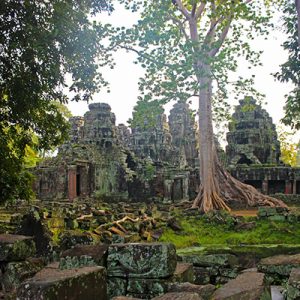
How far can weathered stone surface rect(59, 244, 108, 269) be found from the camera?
4.36 m

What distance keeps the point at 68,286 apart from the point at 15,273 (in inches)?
73.3

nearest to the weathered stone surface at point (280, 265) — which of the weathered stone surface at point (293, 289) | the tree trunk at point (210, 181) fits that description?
the weathered stone surface at point (293, 289)

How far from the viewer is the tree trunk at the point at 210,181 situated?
17547 millimetres

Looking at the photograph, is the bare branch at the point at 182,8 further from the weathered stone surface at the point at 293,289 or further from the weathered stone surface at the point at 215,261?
the weathered stone surface at the point at 293,289

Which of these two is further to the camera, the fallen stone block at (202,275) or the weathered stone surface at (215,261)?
the weathered stone surface at (215,261)

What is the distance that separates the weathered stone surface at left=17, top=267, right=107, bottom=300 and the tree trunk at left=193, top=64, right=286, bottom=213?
13.6m

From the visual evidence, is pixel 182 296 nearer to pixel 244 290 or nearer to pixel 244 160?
pixel 244 290

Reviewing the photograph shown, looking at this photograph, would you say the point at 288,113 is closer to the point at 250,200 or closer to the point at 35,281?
the point at 250,200

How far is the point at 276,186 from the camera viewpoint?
1103 inches

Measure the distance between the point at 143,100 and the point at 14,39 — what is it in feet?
31.3

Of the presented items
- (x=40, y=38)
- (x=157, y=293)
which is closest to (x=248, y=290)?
(x=157, y=293)

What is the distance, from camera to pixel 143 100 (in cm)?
1716

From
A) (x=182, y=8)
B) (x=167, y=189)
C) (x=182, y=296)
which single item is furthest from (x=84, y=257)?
(x=167, y=189)

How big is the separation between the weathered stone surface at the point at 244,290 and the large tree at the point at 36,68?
532 cm
